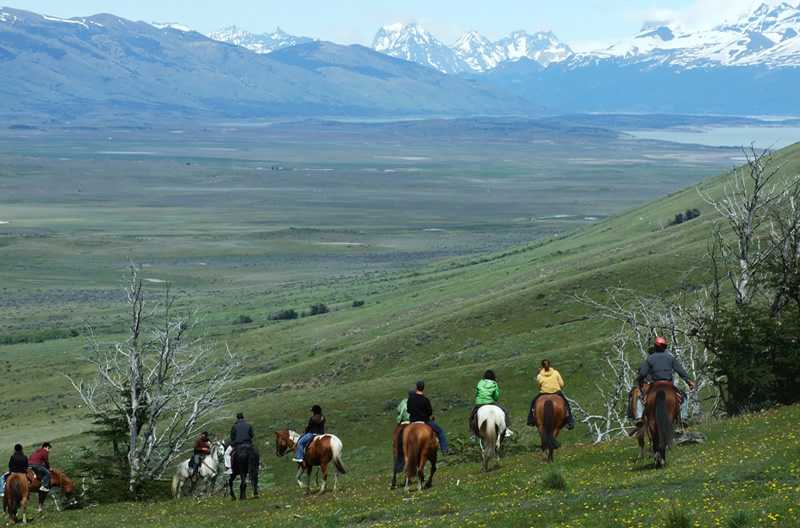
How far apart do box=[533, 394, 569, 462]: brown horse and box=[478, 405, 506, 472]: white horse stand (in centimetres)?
87

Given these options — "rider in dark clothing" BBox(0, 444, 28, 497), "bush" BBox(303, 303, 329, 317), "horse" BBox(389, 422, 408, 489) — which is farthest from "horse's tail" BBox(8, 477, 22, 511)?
"bush" BBox(303, 303, 329, 317)

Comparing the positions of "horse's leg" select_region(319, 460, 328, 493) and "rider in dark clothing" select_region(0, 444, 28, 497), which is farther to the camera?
"horse's leg" select_region(319, 460, 328, 493)

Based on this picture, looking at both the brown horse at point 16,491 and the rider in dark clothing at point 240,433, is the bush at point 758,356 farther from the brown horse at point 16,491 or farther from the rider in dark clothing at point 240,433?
the brown horse at point 16,491

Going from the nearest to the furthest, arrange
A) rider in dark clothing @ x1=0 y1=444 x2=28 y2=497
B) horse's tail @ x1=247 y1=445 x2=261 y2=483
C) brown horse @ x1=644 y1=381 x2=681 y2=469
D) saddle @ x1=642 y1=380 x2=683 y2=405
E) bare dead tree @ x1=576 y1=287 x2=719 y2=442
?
brown horse @ x1=644 y1=381 x2=681 y2=469, saddle @ x1=642 y1=380 x2=683 y2=405, rider in dark clothing @ x1=0 y1=444 x2=28 y2=497, horse's tail @ x1=247 y1=445 x2=261 y2=483, bare dead tree @ x1=576 y1=287 x2=719 y2=442

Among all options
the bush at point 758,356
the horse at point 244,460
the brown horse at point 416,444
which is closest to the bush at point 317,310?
the bush at point 758,356

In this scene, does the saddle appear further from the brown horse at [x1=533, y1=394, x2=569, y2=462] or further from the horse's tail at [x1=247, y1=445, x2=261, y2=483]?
the horse's tail at [x1=247, y1=445, x2=261, y2=483]

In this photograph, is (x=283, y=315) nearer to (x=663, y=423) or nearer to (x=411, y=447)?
(x=411, y=447)

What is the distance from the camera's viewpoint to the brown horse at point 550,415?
24.3 meters

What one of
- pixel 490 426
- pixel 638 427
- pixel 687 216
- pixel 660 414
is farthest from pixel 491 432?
pixel 687 216

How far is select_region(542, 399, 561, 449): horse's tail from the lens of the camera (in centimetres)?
2425

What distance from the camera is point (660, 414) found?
21.2 meters

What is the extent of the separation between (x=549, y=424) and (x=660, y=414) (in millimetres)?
3733

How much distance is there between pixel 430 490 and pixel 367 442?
78.9 feet

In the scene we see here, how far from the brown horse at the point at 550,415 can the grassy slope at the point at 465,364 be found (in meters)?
0.82
